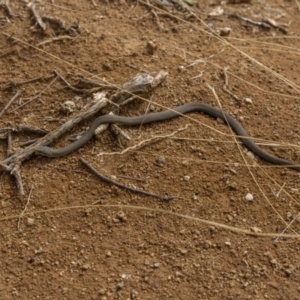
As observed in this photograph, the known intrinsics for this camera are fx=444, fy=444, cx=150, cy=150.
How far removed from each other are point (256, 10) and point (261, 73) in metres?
1.27

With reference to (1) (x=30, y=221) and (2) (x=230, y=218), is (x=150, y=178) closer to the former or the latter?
(2) (x=230, y=218)

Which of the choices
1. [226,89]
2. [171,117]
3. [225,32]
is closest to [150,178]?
[171,117]

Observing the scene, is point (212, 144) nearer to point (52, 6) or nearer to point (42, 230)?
point (42, 230)

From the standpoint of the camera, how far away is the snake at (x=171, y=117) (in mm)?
3184

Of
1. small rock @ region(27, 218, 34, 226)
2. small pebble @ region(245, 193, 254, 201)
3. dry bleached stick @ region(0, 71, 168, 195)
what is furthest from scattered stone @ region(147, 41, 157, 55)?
small rock @ region(27, 218, 34, 226)

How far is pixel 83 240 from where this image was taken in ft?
9.03

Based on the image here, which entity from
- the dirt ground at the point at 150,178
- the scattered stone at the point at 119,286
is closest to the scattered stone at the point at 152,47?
the dirt ground at the point at 150,178

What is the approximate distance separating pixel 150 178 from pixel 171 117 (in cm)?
60

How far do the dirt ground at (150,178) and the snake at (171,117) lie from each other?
0.05 m

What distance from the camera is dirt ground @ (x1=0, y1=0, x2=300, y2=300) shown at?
103 inches

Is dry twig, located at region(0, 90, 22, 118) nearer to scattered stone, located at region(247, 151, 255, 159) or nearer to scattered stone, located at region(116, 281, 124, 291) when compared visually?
scattered stone, located at region(116, 281, 124, 291)

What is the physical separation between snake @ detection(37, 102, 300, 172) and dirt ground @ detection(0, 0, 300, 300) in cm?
5

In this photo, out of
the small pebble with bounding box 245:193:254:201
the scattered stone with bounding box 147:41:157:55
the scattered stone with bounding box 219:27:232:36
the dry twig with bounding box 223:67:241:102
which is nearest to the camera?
the small pebble with bounding box 245:193:254:201

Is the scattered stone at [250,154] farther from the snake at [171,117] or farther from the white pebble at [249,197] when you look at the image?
the white pebble at [249,197]
